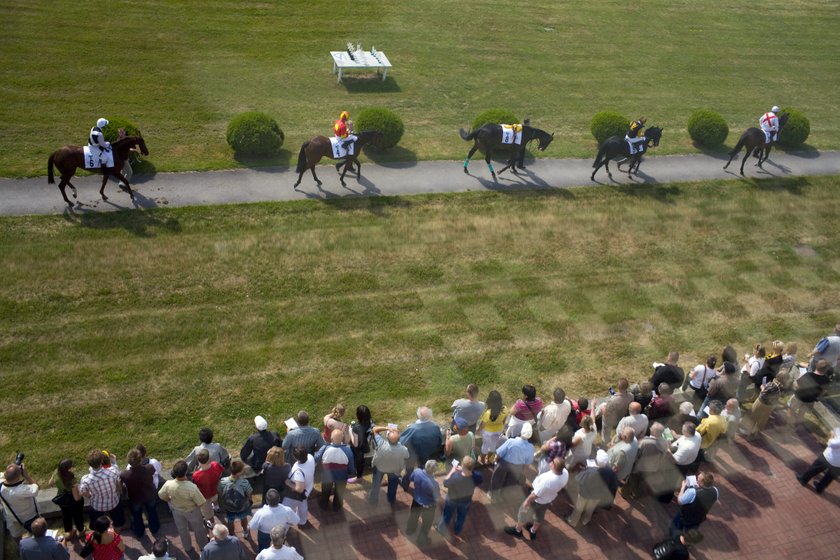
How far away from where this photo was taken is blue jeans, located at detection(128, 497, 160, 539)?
8719 mm

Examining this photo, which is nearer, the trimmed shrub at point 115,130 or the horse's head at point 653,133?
the trimmed shrub at point 115,130

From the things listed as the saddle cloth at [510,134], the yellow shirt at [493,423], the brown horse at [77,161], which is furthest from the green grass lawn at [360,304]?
the yellow shirt at [493,423]

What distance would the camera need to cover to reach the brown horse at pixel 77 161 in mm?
15164

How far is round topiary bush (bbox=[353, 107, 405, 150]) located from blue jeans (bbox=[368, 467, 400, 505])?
454 inches

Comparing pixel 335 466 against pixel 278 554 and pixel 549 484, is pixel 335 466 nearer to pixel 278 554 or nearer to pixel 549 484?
pixel 278 554

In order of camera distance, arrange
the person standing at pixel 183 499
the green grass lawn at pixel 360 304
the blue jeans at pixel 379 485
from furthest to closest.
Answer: the green grass lawn at pixel 360 304
the blue jeans at pixel 379 485
the person standing at pixel 183 499

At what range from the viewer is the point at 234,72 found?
73.9 ft

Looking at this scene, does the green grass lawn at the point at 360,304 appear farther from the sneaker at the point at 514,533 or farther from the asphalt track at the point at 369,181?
the sneaker at the point at 514,533

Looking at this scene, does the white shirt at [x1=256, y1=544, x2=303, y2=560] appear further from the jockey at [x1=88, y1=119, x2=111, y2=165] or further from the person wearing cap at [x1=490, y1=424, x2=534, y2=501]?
the jockey at [x1=88, y1=119, x2=111, y2=165]

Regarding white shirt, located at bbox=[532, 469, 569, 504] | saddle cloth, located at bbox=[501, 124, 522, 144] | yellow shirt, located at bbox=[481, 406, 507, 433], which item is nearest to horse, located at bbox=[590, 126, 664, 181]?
saddle cloth, located at bbox=[501, 124, 522, 144]

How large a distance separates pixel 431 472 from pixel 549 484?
5.02 ft

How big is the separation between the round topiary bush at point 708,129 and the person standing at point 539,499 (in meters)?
16.3

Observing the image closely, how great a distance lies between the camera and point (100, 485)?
27.1 feet

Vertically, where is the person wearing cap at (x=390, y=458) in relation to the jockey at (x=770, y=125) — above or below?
below
